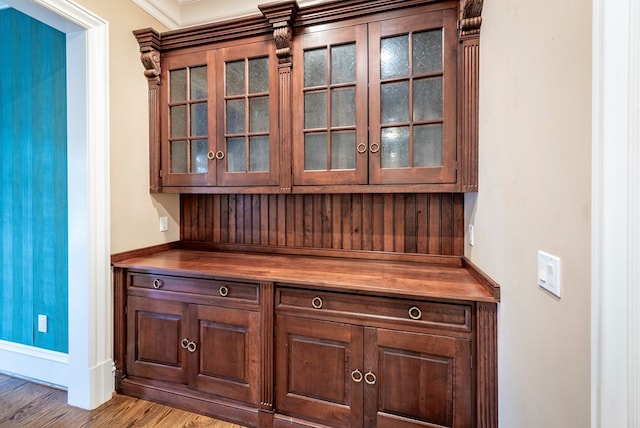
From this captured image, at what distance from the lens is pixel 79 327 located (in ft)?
6.01

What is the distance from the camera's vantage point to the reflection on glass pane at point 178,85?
2111 millimetres

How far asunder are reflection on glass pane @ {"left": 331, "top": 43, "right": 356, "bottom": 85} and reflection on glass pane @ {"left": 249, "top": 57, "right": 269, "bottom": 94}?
0.45 metres

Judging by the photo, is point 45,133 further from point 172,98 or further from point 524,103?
point 524,103

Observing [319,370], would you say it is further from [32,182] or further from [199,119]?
[32,182]

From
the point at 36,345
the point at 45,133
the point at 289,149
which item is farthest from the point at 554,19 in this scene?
the point at 36,345

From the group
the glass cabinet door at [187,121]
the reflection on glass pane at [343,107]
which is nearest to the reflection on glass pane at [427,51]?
the reflection on glass pane at [343,107]

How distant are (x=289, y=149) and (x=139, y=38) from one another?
4.51 ft

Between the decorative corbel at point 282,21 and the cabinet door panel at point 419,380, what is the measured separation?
5.62 ft

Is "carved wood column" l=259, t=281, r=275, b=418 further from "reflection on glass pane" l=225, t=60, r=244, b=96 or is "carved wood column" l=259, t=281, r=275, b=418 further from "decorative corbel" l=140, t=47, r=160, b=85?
"decorative corbel" l=140, t=47, r=160, b=85

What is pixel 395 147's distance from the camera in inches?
66.7

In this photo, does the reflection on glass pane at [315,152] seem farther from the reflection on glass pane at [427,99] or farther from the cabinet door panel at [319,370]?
the cabinet door panel at [319,370]

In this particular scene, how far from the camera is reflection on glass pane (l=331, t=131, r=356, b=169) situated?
1.76 metres

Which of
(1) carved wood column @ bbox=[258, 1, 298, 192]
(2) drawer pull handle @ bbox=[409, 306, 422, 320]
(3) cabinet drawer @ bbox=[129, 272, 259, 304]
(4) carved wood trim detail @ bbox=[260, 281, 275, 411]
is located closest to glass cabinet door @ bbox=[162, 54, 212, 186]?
(1) carved wood column @ bbox=[258, 1, 298, 192]

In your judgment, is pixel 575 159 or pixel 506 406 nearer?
pixel 575 159
